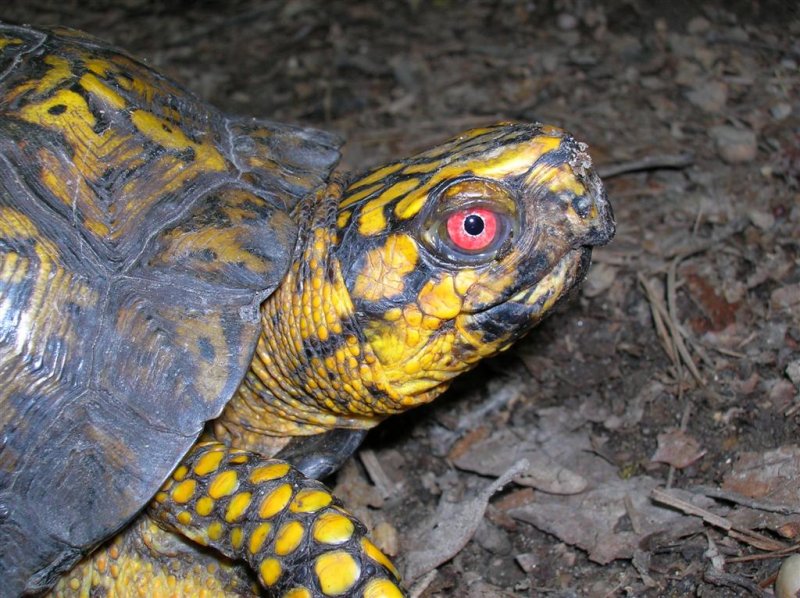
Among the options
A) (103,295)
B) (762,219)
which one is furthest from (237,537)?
(762,219)

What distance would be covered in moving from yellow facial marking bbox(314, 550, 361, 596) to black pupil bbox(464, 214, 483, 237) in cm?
100

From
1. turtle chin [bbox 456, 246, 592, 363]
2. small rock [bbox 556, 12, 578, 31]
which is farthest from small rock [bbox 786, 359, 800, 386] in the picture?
small rock [bbox 556, 12, 578, 31]

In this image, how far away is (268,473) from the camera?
236 centimetres

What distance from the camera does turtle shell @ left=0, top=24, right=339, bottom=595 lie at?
7.02 ft

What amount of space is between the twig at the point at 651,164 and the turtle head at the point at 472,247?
2.15 meters

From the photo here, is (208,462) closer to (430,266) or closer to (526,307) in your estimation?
(430,266)

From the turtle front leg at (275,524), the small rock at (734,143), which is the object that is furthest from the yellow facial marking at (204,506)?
the small rock at (734,143)

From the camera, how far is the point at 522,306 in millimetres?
2352

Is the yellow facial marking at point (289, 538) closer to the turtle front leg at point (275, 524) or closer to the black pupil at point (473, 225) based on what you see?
the turtle front leg at point (275, 524)

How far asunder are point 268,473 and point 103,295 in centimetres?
71

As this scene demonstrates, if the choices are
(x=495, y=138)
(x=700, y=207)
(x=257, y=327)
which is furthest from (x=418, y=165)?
(x=700, y=207)

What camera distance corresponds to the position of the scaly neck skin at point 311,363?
248cm

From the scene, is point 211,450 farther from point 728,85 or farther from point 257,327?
point 728,85

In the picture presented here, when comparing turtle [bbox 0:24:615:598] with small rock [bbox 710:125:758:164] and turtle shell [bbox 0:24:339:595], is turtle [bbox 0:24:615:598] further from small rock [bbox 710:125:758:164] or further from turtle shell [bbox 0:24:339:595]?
small rock [bbox 710:125:758:164]
